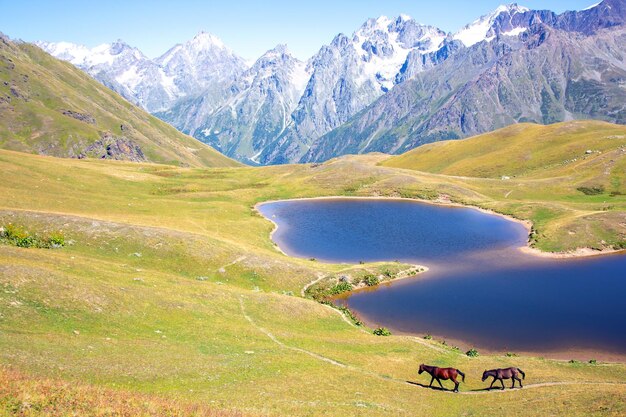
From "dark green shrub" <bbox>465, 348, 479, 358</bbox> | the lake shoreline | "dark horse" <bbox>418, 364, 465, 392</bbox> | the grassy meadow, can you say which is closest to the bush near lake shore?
the grassy meadow

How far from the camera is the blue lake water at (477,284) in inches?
2114

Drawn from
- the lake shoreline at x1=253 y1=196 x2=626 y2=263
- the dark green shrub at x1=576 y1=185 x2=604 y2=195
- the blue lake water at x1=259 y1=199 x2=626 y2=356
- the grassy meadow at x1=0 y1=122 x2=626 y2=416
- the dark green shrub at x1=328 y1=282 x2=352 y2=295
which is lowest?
the grassy meadow at x1=0 y1=122 x2=626 y2=416

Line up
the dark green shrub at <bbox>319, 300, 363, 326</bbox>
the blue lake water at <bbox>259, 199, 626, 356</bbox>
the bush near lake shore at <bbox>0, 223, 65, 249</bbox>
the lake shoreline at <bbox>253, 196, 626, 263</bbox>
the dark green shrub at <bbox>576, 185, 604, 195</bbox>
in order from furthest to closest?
the dark green shrub at <bbox>576, 185, 604, 195</bbox>, the lake shoreline at <bbox>253, 196, 626, 263</bbox>, the dark green shrub at <bbox>319, 300, 363, 326</bbox>, the blue lake water at <bbox>259, 199, 626, 356</bbox>, the bush near lake shore at <bbox>0, 223, 65, 249</bbox>

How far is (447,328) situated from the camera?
54.7 m

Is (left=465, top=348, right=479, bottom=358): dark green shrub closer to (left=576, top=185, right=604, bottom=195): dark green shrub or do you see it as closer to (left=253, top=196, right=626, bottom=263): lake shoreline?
(left=253, top=196, right=626, bottom=263): lake shoreline

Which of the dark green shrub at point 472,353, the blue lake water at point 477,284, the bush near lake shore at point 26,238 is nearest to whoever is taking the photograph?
the dark green shrub at point 472,353

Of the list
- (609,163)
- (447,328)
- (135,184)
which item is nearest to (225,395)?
(447,328)

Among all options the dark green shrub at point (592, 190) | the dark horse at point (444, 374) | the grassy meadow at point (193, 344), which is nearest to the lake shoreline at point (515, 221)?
the grassy meadow at point (193, 344)

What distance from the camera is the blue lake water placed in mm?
53688

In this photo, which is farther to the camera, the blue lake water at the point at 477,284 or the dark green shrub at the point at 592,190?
the dark green shrub at the point at 592,190

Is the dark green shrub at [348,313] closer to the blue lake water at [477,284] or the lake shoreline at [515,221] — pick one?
the blue lake water at [477,284]

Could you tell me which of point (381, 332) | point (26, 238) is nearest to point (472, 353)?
point (381, 332)

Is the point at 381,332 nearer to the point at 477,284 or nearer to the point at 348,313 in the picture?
the point at 348,313

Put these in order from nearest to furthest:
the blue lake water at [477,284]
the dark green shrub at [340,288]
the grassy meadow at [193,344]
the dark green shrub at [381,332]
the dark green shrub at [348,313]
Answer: the grassy meadow at [193,344] → the dark green shrub at [381,332] → the blue lake water at [477,284] → the dark green shrub at [348,313] → the dark green shrub at [340,288]
